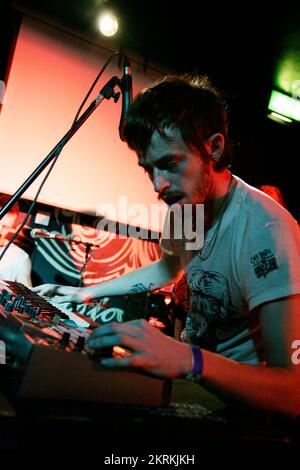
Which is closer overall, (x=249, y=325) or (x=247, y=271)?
(x=247, y=271)

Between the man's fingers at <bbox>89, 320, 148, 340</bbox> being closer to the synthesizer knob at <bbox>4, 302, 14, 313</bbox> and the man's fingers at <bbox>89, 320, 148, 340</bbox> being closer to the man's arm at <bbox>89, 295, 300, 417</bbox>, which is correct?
the man's arm at <bbox>89, 295, 300, 417</bbox>

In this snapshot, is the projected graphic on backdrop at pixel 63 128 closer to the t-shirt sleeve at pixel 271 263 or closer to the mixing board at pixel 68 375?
the t-shirt sleeve at pixel 271 263

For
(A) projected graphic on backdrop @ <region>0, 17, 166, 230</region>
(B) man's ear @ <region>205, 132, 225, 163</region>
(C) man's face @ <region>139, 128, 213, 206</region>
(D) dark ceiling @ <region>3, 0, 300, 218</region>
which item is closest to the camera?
(C) man's face @ <region>139, 128, 213, 206</region>

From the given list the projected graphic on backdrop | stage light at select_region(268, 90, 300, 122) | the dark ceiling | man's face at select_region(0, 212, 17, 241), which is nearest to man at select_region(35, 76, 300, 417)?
the dark ceiling

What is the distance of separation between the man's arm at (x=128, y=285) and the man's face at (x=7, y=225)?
265 centimetres

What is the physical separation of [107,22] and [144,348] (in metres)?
3.86

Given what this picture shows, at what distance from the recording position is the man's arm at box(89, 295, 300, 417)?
662mm

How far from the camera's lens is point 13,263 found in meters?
4.09

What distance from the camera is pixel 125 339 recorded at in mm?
653

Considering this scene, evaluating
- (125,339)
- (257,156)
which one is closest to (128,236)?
(257,156)

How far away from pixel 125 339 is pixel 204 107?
1140 mm

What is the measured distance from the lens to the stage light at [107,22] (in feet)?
11.6

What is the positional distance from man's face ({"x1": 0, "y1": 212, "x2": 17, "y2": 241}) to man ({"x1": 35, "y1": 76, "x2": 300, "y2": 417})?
105 inches
